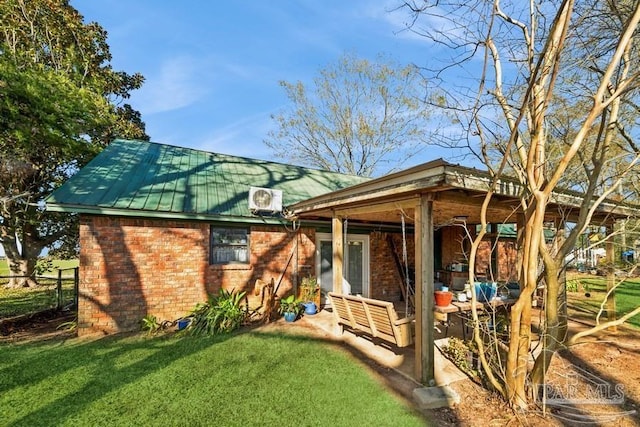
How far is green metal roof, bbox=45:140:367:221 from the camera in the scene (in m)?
6.55

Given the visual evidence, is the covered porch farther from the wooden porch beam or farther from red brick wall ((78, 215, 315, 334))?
red brick wall ((78, 215, 315, 334))

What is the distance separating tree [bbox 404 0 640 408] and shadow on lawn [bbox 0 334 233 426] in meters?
4.73

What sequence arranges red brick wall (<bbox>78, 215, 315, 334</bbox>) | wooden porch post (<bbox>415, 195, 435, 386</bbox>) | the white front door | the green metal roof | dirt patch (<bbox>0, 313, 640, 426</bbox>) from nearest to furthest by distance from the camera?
dirt patch (<bbox>0, 313, 640, 426</bbox>)
wooden porch post (<bbox>415, 195, 435, 386</bbox>)
red brick wall (<bbox>78, 215, 315, 334</bbox>)
the green metal roof
the white front door

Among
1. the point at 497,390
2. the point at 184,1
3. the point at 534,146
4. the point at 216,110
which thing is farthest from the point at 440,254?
the point at 216,110

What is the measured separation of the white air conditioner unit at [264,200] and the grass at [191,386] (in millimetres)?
3199

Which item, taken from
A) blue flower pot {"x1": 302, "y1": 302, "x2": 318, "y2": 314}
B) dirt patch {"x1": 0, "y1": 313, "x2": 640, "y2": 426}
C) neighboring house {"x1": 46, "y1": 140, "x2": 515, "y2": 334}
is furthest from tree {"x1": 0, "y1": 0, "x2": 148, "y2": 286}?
blue flower pot {"x1": 302, "y1": 302, "x2": 318, "y2": 314}

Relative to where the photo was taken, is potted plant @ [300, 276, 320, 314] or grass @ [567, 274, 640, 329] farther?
potted plant @ [300, 276, 320, 314]

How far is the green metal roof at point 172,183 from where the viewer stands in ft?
21.5

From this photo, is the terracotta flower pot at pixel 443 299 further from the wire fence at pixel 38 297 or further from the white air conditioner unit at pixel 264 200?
the wire fence at pixel 38 297

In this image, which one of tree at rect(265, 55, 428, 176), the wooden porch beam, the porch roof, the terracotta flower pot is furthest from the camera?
tree at rect(265, 55, 428, 176)

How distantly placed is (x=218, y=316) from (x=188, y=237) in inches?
78.2

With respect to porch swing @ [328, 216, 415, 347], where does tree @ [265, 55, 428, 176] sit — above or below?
above

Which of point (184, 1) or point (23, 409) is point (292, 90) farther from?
point (23, 409)

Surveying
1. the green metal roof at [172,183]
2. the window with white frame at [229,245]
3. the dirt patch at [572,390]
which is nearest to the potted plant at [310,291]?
the window with white frame at [229,245]
